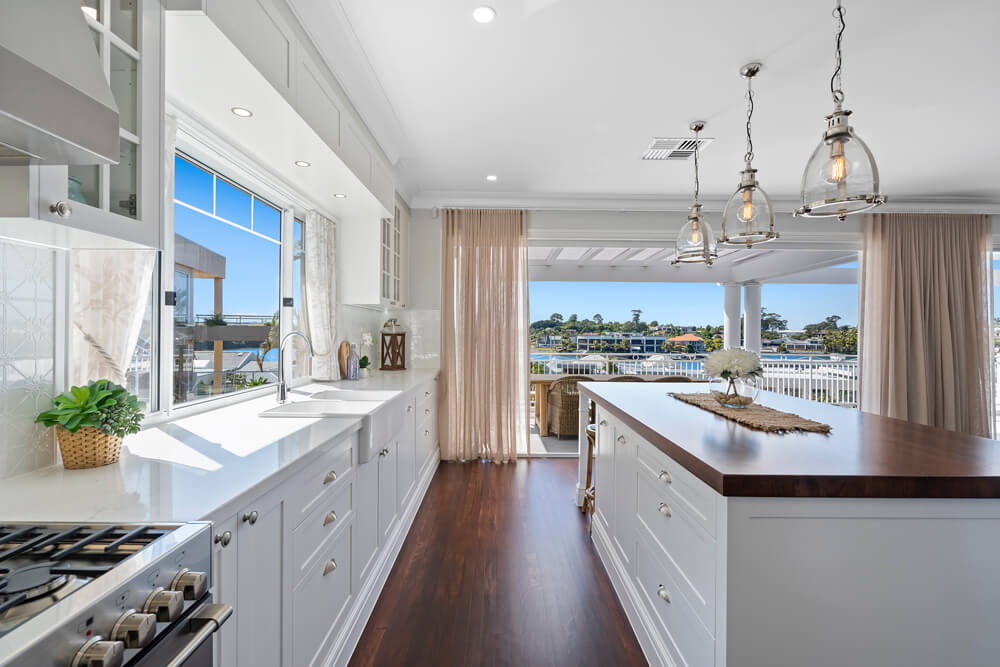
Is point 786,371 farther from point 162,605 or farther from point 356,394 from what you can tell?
point 162,605

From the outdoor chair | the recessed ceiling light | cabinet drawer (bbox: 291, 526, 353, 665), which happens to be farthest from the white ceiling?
the outdoor chair

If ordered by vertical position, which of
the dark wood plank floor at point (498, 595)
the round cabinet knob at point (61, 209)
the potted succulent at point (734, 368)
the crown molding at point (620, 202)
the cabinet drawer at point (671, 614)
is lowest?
the dark wood plank floor at point (498, 595)

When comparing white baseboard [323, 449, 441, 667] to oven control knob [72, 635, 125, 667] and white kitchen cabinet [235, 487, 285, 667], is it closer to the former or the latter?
white kitchen cabinet [235, 487, 285, 667]

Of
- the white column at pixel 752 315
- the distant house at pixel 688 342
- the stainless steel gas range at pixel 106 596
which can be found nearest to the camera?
the stainless steel gas range at pixel 106 596

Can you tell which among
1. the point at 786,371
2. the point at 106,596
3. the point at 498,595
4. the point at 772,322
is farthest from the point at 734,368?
the point at 772,322

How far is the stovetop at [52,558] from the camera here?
1.95ft

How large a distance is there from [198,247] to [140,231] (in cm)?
112

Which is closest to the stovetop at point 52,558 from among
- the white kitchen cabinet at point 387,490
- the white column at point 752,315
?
the white kitchen cabinet at point 387,490

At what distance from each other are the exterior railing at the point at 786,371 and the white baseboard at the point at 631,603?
5.25m

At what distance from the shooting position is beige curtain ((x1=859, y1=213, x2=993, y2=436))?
177 inches

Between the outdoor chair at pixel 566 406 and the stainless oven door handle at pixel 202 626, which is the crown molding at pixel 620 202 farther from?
the stainless oven door handle at pixel 202 626

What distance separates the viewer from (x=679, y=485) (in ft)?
5.02

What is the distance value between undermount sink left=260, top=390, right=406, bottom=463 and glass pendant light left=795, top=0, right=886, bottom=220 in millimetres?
2040

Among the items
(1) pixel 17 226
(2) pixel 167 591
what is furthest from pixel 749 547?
(1) pixel 17 226
